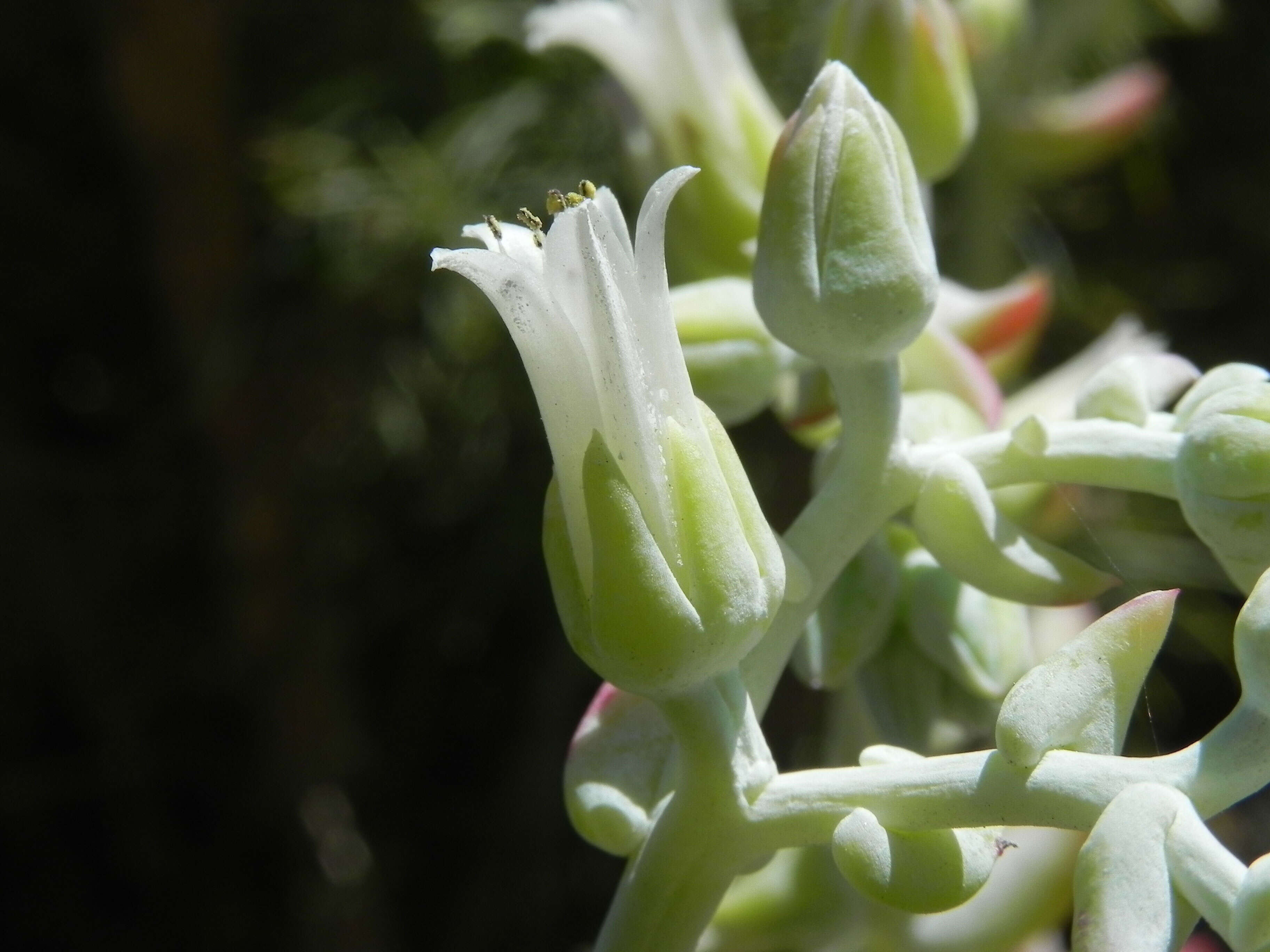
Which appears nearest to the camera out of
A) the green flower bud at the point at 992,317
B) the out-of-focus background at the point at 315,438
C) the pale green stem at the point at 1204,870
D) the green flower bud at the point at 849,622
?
the pale green stem at the point at 1204,870

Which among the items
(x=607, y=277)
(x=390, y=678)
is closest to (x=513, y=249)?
(x=607, y=277)

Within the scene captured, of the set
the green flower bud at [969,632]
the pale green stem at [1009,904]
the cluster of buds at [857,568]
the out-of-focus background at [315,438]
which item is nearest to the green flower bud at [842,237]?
the cluster of buds at [857,568]

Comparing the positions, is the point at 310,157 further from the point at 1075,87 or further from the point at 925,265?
the point at 925,265

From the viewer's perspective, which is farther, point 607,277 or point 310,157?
point 310,157

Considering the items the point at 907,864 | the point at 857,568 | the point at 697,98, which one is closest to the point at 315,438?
the point at 697,98

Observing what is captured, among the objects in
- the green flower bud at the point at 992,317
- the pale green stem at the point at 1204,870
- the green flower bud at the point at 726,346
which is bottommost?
the pale green stem at the point at 1204,870

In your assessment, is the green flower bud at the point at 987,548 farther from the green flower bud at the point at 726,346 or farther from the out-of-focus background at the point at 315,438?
the out-of-focus background at the point at 315,438

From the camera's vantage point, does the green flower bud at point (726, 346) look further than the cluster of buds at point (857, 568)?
Yes
